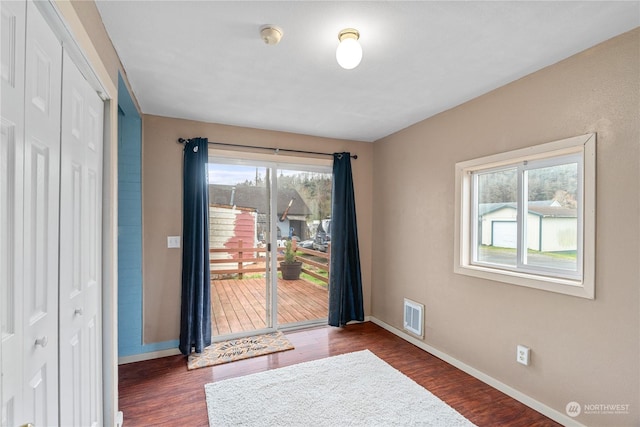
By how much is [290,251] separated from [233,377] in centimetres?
159

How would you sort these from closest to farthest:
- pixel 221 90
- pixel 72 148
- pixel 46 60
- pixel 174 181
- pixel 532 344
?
1. pixel 46 60
2. pixel 72 148
3. pixel 532 344
4. pixel 221 90
5. pixel 174 181

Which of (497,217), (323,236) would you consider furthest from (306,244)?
(497,217)

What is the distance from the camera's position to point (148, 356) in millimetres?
3061

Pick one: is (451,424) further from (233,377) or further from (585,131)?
(585,131)

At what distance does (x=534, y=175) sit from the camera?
2.39 m

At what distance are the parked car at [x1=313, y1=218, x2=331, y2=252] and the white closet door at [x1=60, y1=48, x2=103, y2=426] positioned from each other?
2647 millimetres

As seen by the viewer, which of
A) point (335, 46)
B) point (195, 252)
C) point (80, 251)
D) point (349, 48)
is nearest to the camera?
point (80, 251)

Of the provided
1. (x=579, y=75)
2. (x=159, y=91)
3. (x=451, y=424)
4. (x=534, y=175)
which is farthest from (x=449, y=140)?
Result: (x=159, y=91)

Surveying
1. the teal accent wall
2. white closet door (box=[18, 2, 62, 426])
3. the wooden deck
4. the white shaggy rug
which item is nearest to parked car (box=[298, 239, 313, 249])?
the wooden deck

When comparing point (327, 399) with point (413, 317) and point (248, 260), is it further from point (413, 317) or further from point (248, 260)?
point (248, 260)

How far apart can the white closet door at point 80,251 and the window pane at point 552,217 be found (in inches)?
118

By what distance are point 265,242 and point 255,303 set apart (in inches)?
30.5

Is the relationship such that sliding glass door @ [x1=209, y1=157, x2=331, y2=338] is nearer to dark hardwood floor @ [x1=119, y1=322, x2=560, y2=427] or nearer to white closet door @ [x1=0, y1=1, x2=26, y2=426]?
dark hardwood floor @ [x1=119, y1=322, x2=560, y2=427]

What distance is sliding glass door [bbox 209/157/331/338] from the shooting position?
11.5ft
